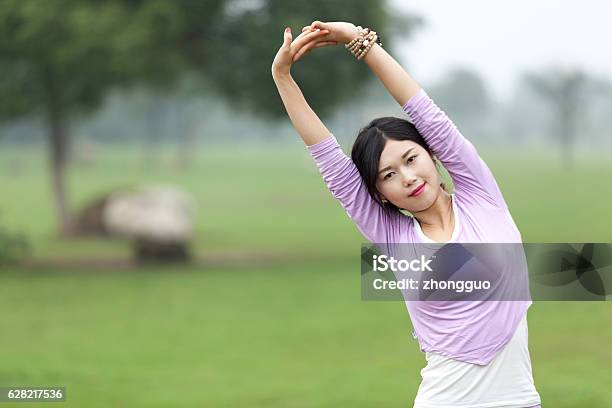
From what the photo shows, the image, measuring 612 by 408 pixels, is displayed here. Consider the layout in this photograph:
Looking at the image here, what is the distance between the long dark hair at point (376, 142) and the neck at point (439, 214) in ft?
0.19

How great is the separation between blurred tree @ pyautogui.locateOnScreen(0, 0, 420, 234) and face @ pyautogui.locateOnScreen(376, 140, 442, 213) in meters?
12.0

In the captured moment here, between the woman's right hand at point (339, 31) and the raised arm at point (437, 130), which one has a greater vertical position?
the woman's right hand at point (339, 31)

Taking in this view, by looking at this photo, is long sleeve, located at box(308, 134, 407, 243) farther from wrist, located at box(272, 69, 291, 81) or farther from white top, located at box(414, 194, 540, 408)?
white top, located at box(414, 194, 540, 408)

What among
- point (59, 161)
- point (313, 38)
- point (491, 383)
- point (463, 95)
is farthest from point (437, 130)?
point (463, 95)

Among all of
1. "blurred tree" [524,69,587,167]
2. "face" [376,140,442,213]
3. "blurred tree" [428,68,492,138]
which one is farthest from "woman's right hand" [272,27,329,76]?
"blurred tree" [428,68,492,138]

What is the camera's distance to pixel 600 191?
3616cm

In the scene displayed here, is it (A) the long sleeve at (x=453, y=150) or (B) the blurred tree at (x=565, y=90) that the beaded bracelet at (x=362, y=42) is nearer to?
(A) the long sleeve at (x=453, y=150)

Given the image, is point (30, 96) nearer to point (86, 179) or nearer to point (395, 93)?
point (395, 93)

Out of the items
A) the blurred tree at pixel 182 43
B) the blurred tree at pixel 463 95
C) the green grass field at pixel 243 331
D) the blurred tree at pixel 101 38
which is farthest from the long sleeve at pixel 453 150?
the blurred tree at pixel 463 95

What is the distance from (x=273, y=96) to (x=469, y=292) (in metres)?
13.2

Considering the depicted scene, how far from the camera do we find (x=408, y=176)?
7.91ft

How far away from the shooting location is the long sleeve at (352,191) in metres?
2.46

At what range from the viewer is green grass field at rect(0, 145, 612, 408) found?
282 inches

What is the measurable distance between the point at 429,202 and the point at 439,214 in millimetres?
63
